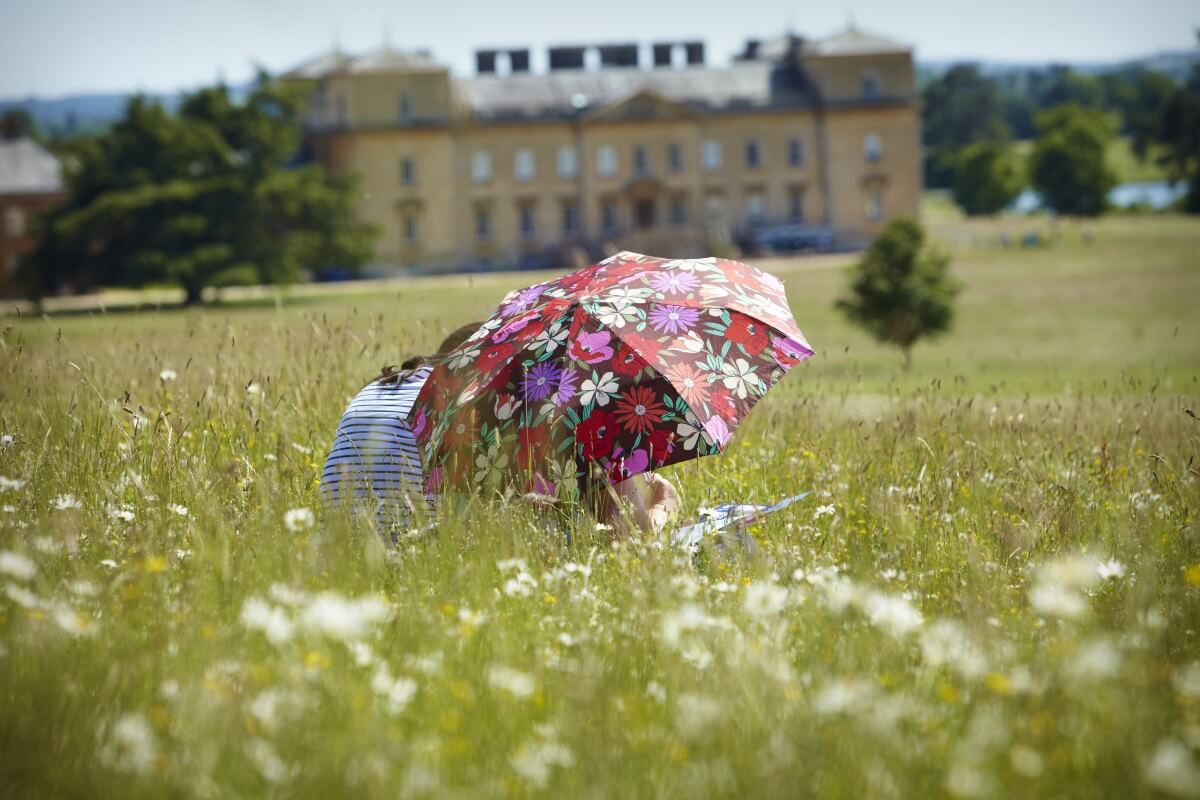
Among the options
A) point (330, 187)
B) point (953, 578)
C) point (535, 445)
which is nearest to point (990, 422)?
point (953, 578)

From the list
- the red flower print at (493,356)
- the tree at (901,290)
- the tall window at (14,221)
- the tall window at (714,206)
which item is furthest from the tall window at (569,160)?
the red flower print at (493,356)

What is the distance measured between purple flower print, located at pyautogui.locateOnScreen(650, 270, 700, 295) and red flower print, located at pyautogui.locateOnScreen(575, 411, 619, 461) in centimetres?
58

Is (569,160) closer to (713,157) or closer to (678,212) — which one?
(678,212)

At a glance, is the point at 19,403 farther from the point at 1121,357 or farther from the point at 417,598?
the point at 1121,357

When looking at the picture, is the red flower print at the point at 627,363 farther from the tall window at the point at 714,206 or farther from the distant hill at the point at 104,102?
the tall window at the point at 714,206

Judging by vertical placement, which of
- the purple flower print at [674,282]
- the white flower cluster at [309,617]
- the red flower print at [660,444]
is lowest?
the white flower cluster at [309,617]

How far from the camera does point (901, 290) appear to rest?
1117 inches

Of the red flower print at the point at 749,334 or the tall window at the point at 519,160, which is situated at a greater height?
the tall window at the point at 519,160

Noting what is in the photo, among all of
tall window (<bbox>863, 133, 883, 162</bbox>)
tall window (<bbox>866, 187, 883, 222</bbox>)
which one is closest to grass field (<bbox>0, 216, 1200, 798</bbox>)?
tall window (<bbox>866, 187, 883, 222</bbox>)

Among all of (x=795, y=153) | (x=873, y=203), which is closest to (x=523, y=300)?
(x=795, y=153)

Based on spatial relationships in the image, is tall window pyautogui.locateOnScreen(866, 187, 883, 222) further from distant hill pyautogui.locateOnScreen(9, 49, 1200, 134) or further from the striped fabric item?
the striped fabric item

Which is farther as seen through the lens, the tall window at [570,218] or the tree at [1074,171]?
the tree at [1074,171]

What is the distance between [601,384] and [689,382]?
0.28 meters

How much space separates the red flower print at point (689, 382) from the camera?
13.8 feet
